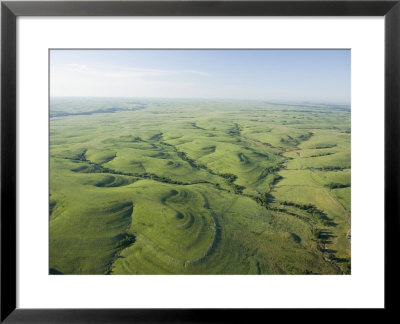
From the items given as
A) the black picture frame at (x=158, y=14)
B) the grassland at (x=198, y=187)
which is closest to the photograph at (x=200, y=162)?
the grassland at (x=198, y=187)

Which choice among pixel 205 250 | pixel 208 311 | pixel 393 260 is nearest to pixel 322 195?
pixel 393 260

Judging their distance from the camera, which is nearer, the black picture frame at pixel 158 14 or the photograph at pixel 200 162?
the black picture frame at pixel 158 14

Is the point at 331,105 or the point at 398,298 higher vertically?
the point at 331,105

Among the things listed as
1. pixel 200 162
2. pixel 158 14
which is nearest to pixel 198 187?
pixel 200 162

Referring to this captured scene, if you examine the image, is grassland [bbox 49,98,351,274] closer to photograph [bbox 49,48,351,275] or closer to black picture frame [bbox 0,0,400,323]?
photograph [bbox 49,48,351,275]

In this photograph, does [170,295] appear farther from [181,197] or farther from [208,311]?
[181,197]

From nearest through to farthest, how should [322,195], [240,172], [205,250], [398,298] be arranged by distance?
[398,298] → [205,250] → [322,195] → [240,172]

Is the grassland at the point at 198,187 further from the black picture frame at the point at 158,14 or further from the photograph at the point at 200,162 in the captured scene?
the black picture frame at the point at 158,14
